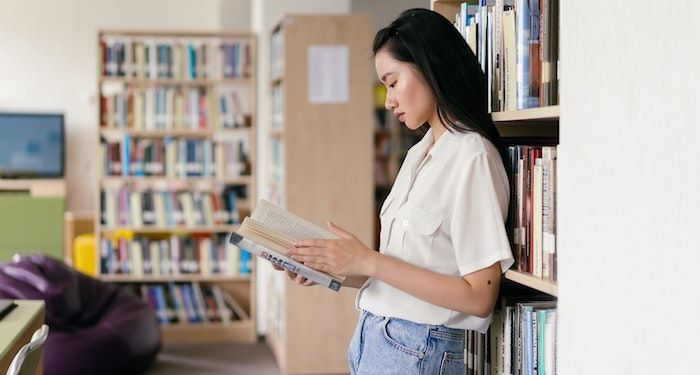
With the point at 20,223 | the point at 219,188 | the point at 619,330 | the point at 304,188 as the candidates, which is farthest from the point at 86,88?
the point at 619,330

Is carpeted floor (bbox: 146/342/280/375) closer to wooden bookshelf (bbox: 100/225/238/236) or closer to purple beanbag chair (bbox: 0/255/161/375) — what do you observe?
purple beanbag chair (bbox: 0/255/161/375)

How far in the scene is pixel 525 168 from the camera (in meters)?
1.88

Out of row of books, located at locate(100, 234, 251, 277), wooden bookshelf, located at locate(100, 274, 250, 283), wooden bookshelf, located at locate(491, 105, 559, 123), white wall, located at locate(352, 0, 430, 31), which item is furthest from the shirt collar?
white wall, located at locate(352, 0, 430, 31)

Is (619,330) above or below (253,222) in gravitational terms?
below

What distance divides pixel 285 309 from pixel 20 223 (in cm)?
402

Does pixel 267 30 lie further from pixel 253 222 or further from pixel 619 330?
pixel 619 330

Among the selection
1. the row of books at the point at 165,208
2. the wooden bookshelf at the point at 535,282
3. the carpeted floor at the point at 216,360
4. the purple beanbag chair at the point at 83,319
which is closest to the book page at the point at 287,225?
the wooden bookshelf at the point at 535,282

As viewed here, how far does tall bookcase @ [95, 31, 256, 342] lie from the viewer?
19.8 feet

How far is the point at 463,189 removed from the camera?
1.82m

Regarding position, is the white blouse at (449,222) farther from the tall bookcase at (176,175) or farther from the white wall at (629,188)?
the tall bookcase at (176,175)

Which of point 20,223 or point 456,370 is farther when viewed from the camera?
point 20,223

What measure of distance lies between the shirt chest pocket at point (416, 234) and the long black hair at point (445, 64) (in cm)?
18

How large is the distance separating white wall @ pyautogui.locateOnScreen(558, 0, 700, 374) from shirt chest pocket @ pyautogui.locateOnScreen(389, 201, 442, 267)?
→ 11.1 inches

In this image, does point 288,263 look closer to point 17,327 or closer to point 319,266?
point 319,266
